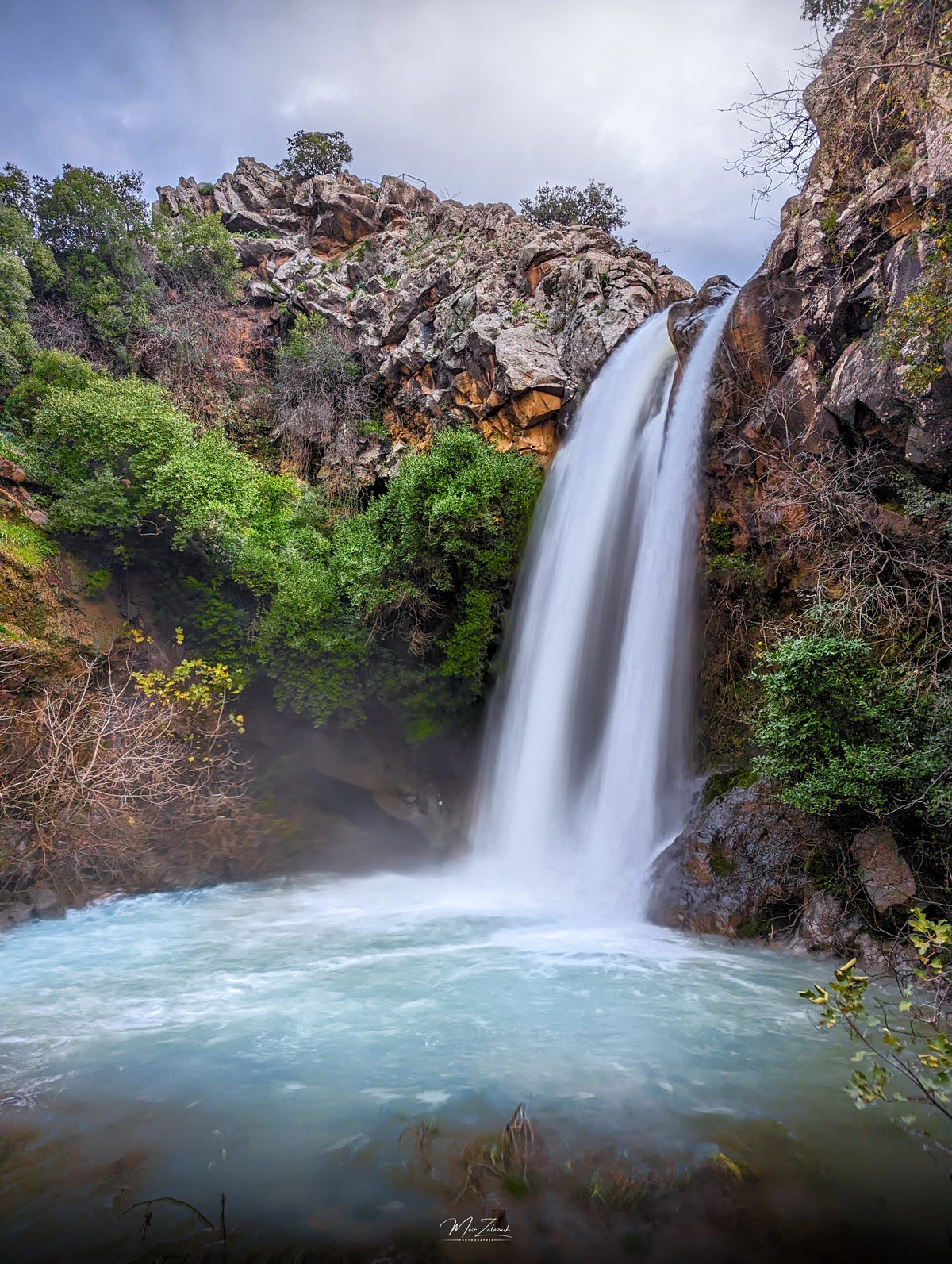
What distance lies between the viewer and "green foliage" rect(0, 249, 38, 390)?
15.8m

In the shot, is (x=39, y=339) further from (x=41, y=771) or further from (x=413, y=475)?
(x=41, y=771)

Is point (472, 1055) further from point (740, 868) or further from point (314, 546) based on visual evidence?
point (314, 546)

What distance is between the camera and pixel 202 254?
68.0 ft

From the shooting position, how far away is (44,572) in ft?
39.2

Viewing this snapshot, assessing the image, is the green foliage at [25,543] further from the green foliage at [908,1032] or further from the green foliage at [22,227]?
the green foliage at [908,1032]

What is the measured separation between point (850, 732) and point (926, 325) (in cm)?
424

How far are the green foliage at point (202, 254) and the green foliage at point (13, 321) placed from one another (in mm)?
4583

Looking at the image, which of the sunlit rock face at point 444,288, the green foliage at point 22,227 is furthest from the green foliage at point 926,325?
the green foliage at point 22,227

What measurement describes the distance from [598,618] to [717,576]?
2.33 metres

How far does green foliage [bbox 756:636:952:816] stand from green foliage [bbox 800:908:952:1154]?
1635 mm

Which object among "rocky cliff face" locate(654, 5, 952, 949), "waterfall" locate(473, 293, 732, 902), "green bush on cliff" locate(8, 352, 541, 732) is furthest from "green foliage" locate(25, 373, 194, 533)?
"rocky cliff face" locate(654, 5, 952, 949)

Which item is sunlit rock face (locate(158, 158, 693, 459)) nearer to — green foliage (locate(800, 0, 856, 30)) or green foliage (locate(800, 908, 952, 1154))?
green foliage (locate(800, 0, 856, 30))

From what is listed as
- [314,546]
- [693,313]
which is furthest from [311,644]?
[693,313]

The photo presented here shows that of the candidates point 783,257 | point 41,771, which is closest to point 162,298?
point 41,771
